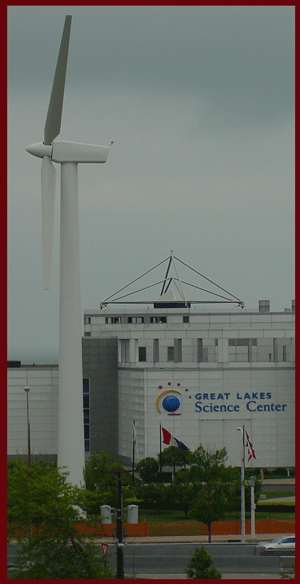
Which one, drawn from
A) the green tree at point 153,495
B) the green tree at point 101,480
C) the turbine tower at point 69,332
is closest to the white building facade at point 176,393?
the green tree at point 153,495

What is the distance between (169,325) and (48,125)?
131 ft

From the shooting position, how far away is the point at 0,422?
43.8 metres

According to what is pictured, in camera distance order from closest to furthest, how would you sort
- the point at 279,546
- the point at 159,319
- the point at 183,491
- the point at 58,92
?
the point at 279,546 → the point at 58,92 → the point at 183,491 → the point at 159,319

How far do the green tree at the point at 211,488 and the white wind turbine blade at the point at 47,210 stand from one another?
65.3 ft

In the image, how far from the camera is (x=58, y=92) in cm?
7331

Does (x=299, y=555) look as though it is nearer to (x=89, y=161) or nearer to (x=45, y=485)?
(x=45, y=485)

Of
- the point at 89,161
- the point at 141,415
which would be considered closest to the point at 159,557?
the point at 89,161

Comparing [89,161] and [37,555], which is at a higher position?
[89,161]

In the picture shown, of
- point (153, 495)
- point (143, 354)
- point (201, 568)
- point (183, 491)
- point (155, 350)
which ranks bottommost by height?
point (153, 495)

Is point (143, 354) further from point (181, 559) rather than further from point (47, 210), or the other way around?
point (181, 559)

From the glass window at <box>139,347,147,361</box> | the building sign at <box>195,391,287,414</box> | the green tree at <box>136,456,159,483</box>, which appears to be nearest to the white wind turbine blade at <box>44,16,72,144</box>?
the green tree at <box>136,456,159,483</box>

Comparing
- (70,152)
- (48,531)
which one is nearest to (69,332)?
(70,152)

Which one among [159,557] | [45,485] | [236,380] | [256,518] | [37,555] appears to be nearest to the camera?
[37,555]

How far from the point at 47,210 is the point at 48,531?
30573 mm
